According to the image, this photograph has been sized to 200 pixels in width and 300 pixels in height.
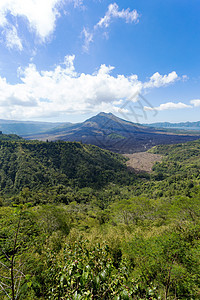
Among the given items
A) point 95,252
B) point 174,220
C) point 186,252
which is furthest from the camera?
point 174,220

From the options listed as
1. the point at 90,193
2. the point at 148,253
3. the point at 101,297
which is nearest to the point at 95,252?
the point at 101,297

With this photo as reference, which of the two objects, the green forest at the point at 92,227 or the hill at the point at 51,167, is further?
the hill at the point at 51,167

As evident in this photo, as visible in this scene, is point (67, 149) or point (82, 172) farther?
point (67, 149)

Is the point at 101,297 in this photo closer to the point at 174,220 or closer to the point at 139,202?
the point at 174,220

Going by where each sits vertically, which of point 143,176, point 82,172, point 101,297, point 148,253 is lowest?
point 143,176

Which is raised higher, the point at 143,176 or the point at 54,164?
the point at 54,164

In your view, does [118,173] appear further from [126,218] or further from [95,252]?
[95,252]

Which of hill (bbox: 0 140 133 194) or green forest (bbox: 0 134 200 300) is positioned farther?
hill (bbox: 0 140 133 194)

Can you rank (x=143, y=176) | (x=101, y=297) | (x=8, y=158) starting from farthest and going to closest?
(x=143, y=176) → (x=8, y=158) → (x=101, y=297)
